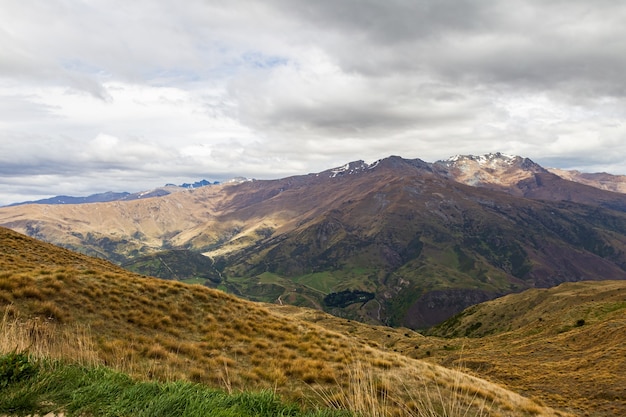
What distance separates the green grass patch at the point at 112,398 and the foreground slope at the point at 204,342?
2223 millimetres

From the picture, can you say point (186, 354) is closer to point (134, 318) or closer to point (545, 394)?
point (134, 318)

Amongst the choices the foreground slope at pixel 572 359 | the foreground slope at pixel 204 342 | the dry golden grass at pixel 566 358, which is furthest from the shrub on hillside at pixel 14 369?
the foreground slope at pixel 572 359

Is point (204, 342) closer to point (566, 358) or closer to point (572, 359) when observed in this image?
point (572, 359)

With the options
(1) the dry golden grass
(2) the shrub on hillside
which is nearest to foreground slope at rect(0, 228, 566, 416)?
(2) the shrub on hillside

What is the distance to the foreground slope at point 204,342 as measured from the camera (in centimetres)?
1426

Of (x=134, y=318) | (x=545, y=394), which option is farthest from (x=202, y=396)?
(x=545, y=394)

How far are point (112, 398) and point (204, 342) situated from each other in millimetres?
11719

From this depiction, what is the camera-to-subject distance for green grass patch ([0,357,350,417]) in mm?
6992

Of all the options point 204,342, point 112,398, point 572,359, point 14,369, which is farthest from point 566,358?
point 14,369

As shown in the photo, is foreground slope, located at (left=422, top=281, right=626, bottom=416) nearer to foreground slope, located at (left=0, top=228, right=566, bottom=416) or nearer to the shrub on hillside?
foreground slope, located at (left=0, top=228, right=566, bottom=416)

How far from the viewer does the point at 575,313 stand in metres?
70.4

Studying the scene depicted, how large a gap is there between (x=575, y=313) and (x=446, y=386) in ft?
238

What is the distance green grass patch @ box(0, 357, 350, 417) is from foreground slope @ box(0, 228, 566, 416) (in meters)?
A: 2.22

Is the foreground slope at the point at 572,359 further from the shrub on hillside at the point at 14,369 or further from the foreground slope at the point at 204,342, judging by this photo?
the shrub on hillside at the point at 14,369
